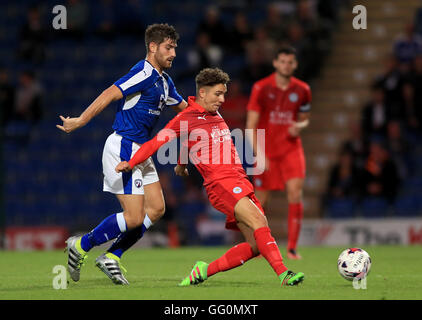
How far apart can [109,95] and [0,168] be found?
24.1ft

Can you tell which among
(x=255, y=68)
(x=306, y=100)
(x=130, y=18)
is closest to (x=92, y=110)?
(x=306, y=100)

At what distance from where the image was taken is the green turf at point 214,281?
18.2 ft

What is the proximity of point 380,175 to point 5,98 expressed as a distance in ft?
22.4

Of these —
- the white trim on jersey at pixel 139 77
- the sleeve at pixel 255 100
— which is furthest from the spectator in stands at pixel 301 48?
the white trim on jersey at pixel 139 77

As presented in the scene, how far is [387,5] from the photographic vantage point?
1702 centimetres

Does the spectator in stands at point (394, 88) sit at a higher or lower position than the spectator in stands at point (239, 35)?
lower

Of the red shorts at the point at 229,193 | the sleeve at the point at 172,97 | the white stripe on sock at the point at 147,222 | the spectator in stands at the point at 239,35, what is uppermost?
the spectator in stands at the point at 239,35

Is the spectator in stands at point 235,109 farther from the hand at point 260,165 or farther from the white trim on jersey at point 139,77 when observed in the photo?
the white trim on jersey at point 139,77

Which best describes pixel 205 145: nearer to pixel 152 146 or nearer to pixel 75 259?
pixel 152 146

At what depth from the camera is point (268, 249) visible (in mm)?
5883

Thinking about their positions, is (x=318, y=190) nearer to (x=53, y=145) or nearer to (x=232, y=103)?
A: (x=232, y=103)

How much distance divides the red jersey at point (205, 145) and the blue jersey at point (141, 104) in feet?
1.89
